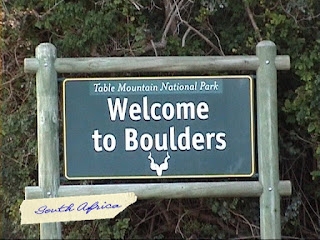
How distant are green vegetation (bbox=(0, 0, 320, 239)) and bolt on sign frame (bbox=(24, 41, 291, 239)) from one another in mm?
1350

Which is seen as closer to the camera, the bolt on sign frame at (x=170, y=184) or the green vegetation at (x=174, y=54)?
the bolt on sign frame at (x=170, y=184)

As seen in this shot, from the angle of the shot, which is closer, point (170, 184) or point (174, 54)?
point (170, 184)

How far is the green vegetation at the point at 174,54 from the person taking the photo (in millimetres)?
5211

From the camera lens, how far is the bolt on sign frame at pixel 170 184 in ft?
12.4

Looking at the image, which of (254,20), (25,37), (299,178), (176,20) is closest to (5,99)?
(25,37)

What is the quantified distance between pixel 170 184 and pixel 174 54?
1859 millimetres

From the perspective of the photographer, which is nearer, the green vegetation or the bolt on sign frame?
the bolt on sign frame

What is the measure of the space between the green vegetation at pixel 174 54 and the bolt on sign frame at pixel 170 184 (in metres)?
1.35

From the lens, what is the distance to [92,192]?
12.4 ft

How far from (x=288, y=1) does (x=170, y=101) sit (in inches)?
74.0

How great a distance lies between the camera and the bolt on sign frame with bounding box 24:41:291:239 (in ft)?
12.4

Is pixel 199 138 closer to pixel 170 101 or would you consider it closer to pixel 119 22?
pixel 170 101

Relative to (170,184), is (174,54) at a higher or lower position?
higher

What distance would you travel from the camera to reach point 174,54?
542cm
